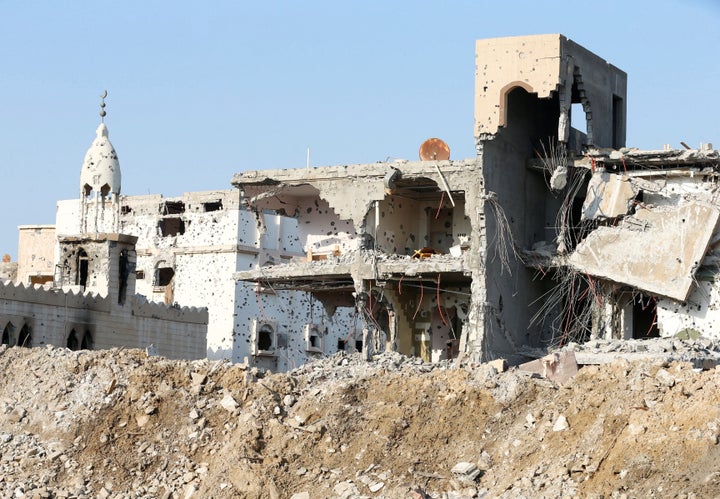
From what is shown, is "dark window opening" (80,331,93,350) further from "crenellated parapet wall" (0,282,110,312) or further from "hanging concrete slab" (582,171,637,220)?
"hanging concrete slab" (582,171,637,220)

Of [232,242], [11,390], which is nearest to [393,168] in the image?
[11,390]

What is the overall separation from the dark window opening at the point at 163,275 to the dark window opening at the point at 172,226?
1.97 meters

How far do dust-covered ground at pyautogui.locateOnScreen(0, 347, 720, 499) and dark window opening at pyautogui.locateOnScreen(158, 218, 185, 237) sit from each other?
36659 mm

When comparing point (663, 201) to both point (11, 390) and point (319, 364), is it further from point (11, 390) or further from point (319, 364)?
point (11, 390)

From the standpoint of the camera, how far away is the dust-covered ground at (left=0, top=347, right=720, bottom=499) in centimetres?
1959

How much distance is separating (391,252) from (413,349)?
2753mm

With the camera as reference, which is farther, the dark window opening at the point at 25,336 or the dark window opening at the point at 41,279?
the dark window opening at the point at 41,279

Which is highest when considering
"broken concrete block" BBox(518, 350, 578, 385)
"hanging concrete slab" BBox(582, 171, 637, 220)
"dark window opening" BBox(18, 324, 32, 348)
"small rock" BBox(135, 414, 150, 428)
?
"hanging concrete slab" BBox(582, 171, 637, 220)

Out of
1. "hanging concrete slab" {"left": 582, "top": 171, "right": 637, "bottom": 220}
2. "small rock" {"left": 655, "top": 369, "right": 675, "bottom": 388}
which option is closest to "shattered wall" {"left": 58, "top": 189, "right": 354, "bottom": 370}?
"hanging concrete slab" {"left": 582, "top": 171, "right": 637, "bottom": 220}

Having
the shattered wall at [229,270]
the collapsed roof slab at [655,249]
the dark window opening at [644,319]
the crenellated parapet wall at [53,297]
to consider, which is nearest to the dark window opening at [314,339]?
the shattered wall at [229,270]

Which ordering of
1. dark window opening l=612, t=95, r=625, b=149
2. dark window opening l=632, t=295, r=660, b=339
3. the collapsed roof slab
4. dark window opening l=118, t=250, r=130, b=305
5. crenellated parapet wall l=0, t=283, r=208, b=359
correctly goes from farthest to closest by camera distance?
dark window opening l=118, t=250, r=130, b=305 < crenellated parapet wall l=0, t=283, r=208, b=359 < dark window opening l=612, t=95, r=625, b=149 < dark window opening l=632, t=295, r=660, b=339 < the collapsed roof slab

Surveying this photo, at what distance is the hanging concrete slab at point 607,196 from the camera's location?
33.1m

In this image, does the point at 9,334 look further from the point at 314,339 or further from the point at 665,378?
the point at 665,378

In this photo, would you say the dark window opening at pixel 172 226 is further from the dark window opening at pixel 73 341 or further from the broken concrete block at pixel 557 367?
the broken concrete block at pixel 557 367
